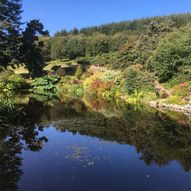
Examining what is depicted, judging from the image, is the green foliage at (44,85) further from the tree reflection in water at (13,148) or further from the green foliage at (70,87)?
the tree reflection in water at (13,148)

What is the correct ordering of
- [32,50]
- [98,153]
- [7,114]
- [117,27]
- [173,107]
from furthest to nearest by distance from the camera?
[117,27] → [32,50] → [173,107] → [7,114] → [98,153]

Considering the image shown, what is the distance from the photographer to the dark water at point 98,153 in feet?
49.3

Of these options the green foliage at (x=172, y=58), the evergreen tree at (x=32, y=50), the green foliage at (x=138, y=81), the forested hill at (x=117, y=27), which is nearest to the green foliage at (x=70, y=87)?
the evergreen tree at (x=32, y=50)

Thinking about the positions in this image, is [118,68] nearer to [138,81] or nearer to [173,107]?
[138,81]

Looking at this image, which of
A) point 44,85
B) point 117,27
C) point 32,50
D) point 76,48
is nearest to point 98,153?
point 44,85

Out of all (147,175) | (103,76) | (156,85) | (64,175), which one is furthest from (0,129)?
(103,76)

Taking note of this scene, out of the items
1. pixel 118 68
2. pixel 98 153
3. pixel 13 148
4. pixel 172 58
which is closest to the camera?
pixel 98 153

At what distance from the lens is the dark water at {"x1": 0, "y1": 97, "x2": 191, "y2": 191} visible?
15039 millimetres

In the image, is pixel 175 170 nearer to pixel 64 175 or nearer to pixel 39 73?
pixel 64 175

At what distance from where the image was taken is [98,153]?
19828mm

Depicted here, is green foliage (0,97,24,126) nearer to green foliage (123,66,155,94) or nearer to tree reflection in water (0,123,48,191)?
tree reflection in water (0,123,48,191)

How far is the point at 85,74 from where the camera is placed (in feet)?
213

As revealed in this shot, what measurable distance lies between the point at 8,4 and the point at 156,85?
32.1 m

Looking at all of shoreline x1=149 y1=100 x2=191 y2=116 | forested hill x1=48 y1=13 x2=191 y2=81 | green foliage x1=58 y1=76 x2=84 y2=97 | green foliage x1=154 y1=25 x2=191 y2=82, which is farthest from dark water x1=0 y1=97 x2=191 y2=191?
green foliage x1=58 y1=76 x2=84 y2=97
